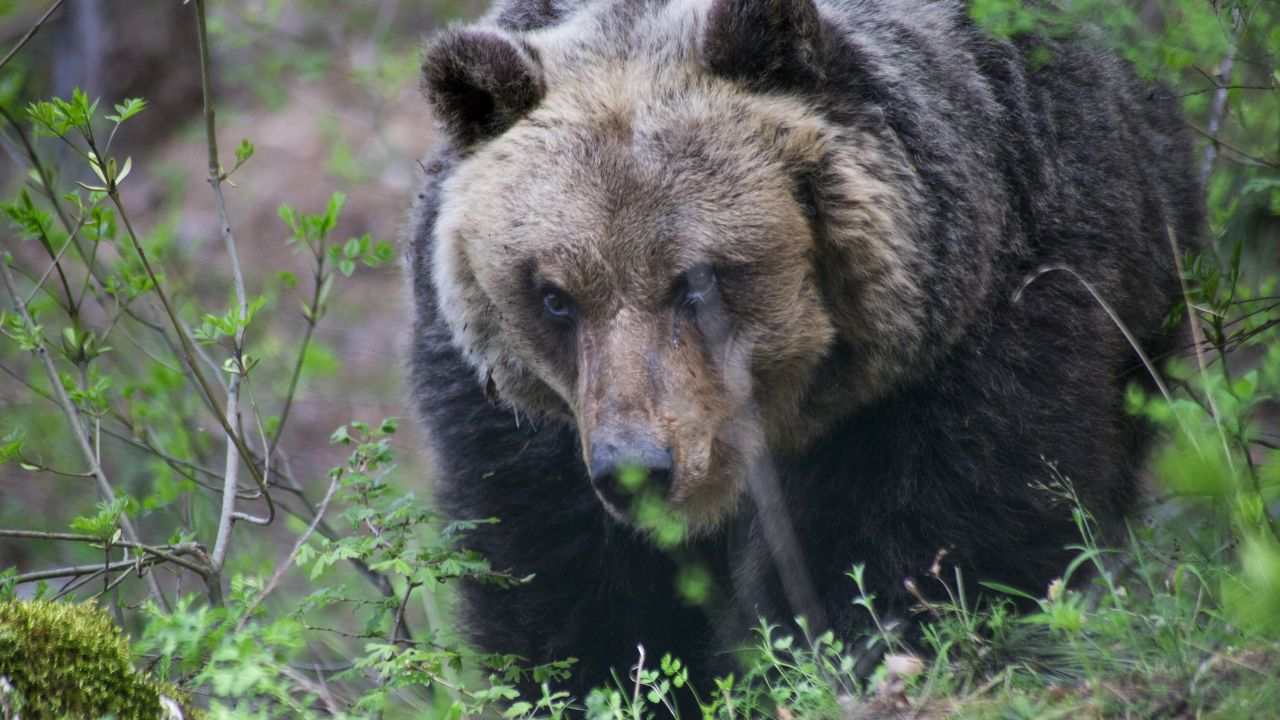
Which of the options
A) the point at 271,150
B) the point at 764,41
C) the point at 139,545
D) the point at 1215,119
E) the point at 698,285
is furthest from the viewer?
the point at 271,150

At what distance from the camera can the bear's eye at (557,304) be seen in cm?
394

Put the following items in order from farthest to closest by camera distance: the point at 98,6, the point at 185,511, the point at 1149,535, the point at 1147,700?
the point at 98,6 → the point at 185,511 → the point at 1149,535 → the point at 1147,700

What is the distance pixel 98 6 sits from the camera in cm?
1077

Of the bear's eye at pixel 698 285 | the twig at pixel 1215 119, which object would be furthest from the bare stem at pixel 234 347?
the twig at pixel 1215 119

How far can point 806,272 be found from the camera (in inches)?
157

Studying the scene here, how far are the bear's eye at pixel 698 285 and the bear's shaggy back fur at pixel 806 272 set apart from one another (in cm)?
6

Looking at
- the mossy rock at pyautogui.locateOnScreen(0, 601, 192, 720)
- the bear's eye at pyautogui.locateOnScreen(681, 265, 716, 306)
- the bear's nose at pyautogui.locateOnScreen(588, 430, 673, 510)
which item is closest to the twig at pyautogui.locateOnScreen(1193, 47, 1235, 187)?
the bear's eye at pyautogui.locateOnScreen(681, 265, 716, 306)

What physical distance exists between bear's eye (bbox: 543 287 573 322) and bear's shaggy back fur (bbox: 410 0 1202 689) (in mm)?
48

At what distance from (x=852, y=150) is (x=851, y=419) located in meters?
0.92

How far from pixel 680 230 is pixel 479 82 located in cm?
77

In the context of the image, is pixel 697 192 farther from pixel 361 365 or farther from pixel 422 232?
pixel 361 365

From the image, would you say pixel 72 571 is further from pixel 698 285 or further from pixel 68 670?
pixel 698 285

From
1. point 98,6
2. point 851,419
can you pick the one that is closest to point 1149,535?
point 851,419

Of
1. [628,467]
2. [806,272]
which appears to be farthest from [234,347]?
[806,272]
